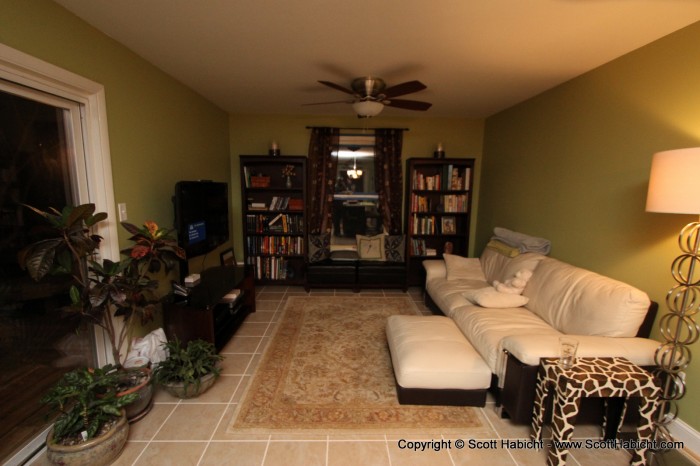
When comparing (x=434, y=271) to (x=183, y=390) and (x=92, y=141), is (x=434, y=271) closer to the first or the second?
(x=183, y=390)

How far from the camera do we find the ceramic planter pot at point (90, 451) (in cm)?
145

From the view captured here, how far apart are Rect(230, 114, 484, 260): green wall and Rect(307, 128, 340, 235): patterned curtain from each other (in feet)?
0.47

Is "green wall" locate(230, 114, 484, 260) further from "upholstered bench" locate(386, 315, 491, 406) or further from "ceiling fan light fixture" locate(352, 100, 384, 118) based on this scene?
"upholstered bench" locate(386, 315, 491, 406)

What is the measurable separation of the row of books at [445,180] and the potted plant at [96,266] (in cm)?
317

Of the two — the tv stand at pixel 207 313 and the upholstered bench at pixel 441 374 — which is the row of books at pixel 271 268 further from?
the upholstered bench at pixel 441 374

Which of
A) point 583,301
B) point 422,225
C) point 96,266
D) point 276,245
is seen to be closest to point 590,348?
point 583,301

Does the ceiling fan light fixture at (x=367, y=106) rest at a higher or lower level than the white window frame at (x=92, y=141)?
higher

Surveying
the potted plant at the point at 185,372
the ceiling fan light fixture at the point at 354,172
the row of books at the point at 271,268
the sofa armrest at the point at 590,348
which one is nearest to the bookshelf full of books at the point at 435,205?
the ceiling fan light fixture at the point at 354,172

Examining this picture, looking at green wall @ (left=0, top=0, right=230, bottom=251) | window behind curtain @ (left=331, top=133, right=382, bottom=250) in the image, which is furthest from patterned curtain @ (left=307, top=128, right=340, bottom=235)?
green wall @ (left=0, top=0, right=230, bottom=251)

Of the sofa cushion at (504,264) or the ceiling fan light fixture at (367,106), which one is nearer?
the ceiling fan light fixture at (367,106)

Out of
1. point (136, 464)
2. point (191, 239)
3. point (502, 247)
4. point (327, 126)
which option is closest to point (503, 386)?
point (502, 247)

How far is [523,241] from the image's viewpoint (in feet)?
10.4

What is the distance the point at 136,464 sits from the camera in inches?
61.4

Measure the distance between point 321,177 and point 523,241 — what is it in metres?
2.69
